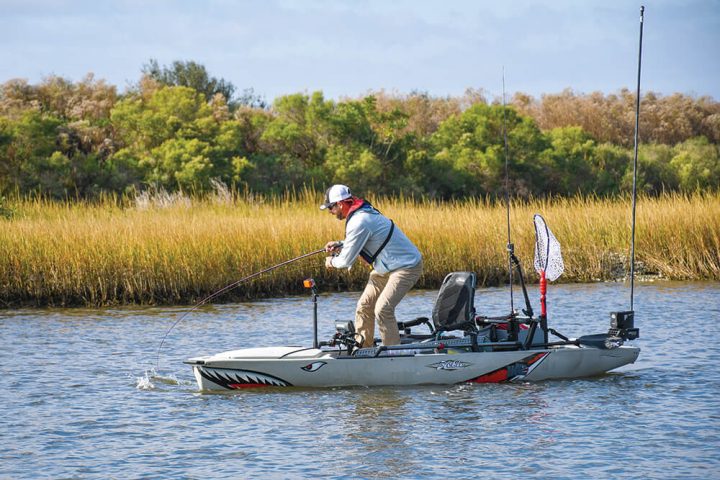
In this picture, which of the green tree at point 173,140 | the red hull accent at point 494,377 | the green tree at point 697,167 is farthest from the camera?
the green tree at point 697,167

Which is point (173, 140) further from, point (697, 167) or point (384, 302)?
point (384, 302)

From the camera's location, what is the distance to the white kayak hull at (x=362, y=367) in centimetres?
1188

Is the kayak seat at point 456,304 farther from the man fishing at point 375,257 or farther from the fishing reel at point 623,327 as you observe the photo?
the fishing reel at point 623,327

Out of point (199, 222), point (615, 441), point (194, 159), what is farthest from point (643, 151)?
point (615, 441)

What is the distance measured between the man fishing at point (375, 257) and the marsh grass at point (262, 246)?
7265 millimetres

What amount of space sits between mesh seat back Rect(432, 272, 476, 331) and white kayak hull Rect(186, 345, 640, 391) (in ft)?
1.02

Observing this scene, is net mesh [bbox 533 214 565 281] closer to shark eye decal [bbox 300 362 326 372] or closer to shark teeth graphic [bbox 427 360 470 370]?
shark teeth graphic [bbox 427 360 470 370]

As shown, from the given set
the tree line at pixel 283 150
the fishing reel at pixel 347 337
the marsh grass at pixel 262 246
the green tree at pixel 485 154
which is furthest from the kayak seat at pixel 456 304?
the green tree at pixel 485 154

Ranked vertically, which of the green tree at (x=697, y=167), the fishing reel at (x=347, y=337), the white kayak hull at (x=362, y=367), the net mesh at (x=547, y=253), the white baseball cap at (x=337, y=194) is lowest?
the white kayak hull at (x=362, y=367)

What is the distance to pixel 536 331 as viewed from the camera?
1240 cm

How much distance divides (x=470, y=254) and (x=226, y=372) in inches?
388

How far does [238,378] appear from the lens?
11977mm

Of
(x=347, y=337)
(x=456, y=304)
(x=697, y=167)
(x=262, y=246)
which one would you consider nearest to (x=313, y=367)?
(x=347, y=337)

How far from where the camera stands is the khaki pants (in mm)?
11781
